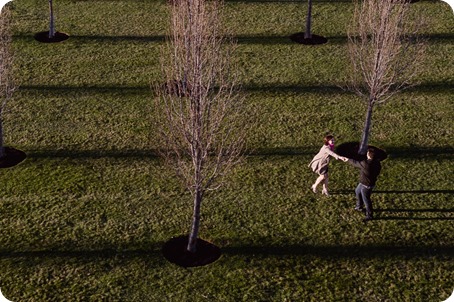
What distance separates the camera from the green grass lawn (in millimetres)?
13594

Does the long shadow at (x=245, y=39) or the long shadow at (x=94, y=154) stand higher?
the long shadow at (x=245, y=39)

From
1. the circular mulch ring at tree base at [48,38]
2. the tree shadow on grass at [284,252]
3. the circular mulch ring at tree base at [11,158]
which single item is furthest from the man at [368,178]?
the circular mulch ring at tree base at [48,38]

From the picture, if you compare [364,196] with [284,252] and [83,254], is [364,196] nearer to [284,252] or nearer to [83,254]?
[284,252]

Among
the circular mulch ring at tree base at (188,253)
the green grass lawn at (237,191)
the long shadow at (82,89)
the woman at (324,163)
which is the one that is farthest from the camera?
the long shadow at (82,89)


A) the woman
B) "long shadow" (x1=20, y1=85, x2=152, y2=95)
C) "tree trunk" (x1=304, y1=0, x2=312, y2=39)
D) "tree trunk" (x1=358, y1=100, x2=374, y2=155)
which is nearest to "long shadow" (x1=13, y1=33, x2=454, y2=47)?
"tree trunk" (x1=304, y1=0, x2=312, y2=39)

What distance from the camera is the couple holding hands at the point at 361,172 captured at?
15.1 metres

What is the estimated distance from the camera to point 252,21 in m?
26.1

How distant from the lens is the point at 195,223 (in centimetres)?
1395

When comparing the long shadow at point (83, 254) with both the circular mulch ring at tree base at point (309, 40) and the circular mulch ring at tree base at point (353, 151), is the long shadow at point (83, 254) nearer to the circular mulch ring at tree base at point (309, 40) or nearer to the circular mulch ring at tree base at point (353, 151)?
the circular mulch ring at tree base at point (353, 151)

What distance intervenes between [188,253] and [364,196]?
4162 mm

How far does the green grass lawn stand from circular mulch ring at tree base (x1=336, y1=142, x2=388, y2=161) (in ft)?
0.87

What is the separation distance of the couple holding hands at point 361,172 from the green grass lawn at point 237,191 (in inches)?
13.9

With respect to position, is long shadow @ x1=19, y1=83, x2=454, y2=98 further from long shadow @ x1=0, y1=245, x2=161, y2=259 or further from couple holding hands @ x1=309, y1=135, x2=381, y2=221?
long shadow @ x1=0, y1=245, x2=161, y2=259

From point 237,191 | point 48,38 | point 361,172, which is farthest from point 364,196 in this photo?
point 48,38
